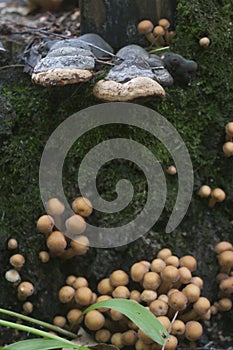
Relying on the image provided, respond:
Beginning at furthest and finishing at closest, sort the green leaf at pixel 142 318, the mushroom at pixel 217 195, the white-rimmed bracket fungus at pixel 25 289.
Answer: the mushroom at pixel 217 195 < the white-rimmed bracket fungus at pixel 25 289 < the green leaf at pixel 142 318

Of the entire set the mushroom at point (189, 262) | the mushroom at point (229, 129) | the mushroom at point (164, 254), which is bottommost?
the mushroom at point (189, 262)

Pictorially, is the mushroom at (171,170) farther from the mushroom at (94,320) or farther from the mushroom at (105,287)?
the mushroom at (94,320)

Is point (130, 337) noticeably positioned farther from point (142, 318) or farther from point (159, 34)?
point (159, 34)

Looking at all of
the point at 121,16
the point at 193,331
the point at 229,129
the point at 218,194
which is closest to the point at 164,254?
the point at 193,331

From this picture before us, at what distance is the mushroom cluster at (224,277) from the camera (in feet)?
10.1

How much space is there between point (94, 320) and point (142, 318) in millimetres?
472

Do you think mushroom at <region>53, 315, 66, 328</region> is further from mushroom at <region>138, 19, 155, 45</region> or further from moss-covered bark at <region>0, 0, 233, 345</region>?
mushroom at <region>138, 19, 155, 45</region>

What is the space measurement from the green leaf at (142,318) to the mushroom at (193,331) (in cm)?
38

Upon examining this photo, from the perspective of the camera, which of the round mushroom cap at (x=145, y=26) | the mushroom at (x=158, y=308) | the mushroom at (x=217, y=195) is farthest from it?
the round mushroom cap at (x=145, y=26)

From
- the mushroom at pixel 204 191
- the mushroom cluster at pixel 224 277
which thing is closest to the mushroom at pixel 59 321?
the mushroom cluster at pixel 224 277

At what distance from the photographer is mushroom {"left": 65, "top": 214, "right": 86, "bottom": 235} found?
2852mm

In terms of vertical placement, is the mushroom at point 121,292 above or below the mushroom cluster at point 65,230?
below

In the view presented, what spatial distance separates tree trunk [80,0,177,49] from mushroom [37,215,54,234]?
57.8 inches

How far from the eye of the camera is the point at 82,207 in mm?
Answer: 2957
